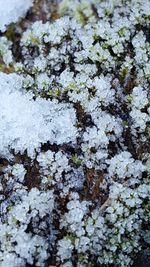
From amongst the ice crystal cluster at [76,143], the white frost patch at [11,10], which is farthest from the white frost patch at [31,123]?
the white frost patch at [11,10]

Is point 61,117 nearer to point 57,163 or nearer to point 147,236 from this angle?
point 57,163

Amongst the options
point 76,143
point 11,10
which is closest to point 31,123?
point 76,143

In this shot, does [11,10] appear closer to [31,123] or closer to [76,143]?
[31,123]

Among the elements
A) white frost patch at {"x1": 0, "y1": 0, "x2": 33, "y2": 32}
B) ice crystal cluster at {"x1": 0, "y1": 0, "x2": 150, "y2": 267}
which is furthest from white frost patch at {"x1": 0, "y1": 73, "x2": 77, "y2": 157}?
white frost patch at {"x1": 0, "y1": 0, "x2": 33, "y2": 32}

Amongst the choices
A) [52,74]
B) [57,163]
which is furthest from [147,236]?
[52,74]

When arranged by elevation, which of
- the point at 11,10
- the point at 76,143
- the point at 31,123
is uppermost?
the point at 11,10
